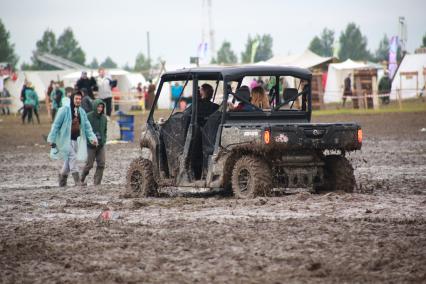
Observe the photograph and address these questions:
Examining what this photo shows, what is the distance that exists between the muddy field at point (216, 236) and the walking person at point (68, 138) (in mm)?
863

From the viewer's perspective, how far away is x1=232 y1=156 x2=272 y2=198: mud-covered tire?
14.9m

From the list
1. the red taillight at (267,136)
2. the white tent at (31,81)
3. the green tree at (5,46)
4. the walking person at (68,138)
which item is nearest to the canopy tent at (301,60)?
the white tent at (31,81)

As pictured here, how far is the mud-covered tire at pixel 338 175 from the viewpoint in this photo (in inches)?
614

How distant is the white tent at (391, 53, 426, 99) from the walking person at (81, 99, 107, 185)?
4250cm

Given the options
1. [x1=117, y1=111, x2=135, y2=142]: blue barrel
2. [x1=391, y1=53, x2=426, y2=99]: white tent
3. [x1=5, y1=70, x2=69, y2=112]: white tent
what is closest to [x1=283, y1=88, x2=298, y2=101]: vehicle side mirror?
[x1=117, y1=111, x2=135, y2=142]: blue barrel

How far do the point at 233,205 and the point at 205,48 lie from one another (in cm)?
5402

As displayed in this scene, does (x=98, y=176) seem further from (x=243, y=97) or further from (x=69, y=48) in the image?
(x=69, y=48)

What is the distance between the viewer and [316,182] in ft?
50.9

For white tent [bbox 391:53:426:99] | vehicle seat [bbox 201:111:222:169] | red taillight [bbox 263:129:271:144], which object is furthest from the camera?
white tent [bbox 391:53:426:99]

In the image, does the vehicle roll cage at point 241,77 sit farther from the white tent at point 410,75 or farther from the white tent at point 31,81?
the white tent at point 31,81

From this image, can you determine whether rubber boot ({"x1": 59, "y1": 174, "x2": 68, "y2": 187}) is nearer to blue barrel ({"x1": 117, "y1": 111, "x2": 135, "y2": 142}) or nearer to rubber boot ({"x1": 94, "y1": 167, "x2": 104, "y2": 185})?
rubber boot ({"x1": 94, "y1": 167, "x2": 104, "y2": 185})

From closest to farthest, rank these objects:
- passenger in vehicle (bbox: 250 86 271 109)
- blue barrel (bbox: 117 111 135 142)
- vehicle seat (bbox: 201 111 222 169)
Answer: vehicle seat (bbox: 201 111 222 169), passenger in vehicle (bbox: 250 86 271 109), blue barrel (bbox: 117 111 135 142)

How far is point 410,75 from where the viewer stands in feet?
207

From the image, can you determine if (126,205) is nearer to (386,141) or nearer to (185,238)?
(185,238)
